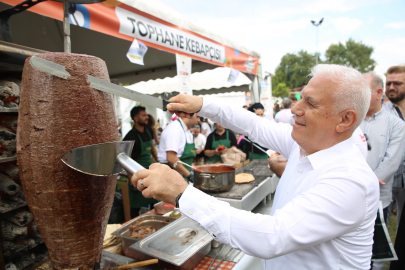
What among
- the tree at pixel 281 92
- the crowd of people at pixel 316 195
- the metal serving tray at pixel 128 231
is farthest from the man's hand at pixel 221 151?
the tree at pixel 281 92

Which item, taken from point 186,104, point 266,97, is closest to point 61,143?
point 186,104

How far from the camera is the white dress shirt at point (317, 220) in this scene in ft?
3.13

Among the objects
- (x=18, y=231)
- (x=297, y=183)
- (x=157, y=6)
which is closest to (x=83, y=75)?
(x=18, y=231)

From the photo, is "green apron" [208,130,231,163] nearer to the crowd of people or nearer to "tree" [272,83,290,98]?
the crowd of people

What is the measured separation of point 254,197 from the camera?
7.48 ft

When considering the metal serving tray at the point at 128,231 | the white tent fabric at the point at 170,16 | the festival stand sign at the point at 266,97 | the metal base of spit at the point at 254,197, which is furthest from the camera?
the festival stand sign at the point at 266,97

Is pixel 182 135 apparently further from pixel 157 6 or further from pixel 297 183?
pixel 297 183

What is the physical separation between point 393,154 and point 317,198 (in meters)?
2.77

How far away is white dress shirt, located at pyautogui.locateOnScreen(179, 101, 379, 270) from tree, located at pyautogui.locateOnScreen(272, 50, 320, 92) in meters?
48.7

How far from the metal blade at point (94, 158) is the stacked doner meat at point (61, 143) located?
119 mm

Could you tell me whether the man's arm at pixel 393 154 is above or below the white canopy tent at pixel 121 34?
below

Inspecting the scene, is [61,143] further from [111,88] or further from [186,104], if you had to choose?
[186,104]

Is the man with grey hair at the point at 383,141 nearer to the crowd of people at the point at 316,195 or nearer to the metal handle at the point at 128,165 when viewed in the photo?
the crowd of people at the point at 316,195

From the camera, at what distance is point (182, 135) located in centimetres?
387
